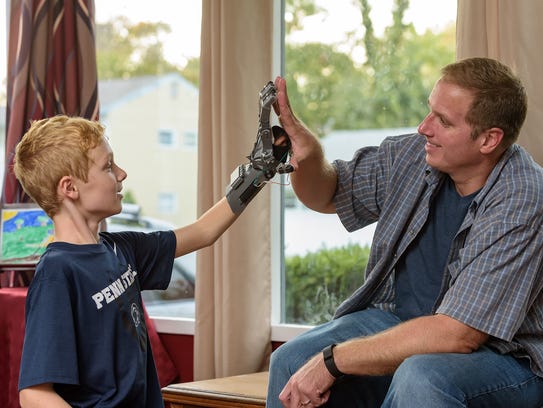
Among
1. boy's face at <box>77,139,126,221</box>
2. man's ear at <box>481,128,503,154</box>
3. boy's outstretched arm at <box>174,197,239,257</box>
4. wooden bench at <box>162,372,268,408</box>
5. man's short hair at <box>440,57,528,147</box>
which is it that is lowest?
wooden bench at <box>162,372,268,408</box>

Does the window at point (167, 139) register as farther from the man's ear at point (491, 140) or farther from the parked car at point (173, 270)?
the man's ear at point (491, 140)

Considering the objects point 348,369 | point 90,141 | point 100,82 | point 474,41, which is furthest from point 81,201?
point 100,82

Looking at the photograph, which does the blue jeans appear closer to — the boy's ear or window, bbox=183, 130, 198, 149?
the boy's ear

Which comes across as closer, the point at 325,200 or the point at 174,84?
the point at 325,200

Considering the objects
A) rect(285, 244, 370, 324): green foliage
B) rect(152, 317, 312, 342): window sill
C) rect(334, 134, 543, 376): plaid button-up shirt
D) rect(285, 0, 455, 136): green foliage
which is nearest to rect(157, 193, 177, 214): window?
rect(152, 317, 312, 342): window sill

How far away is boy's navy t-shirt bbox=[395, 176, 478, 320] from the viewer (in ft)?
7.02

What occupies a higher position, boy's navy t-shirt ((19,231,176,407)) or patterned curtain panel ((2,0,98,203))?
patterned curtain panel ((2,0,98,203))

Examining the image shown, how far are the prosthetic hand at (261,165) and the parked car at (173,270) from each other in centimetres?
137

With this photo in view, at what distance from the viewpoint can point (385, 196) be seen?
231 cm

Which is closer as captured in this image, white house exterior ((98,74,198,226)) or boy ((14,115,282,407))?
boy ((14,115,282,407))

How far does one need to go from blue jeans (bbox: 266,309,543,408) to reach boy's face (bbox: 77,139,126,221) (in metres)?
0.57

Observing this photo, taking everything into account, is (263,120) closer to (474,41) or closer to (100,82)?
(474,41)

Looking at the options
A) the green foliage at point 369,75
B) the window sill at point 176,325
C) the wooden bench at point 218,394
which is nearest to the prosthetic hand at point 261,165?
the wooden bench at point 218,394

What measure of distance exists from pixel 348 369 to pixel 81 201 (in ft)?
2.26
